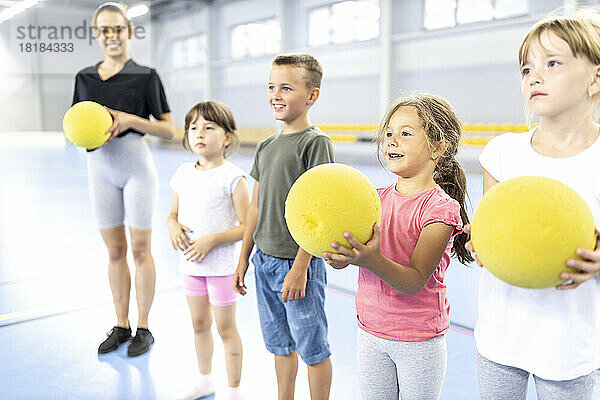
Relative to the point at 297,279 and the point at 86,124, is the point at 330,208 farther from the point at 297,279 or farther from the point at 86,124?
the point at 86,124

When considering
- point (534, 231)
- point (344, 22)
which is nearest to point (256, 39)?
point (344, 22)

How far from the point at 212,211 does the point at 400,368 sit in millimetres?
1066

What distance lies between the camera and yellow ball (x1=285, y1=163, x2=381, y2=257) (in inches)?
44.5

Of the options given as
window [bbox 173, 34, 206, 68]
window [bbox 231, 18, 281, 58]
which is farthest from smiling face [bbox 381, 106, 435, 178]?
window [bbox 173, 34, 206, 68]

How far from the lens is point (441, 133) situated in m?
1.45

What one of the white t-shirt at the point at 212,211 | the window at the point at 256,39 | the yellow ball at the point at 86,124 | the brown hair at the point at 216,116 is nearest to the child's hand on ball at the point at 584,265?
the white t-shirt at the point at 212,211

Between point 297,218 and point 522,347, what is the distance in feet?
2.05

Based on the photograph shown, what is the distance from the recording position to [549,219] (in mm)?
974

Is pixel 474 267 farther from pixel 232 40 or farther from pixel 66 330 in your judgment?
pixel 232 40

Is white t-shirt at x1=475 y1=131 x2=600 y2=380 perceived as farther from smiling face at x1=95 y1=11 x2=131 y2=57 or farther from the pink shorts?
smiling face at x1=95 y1=11 x2=131 y2=57

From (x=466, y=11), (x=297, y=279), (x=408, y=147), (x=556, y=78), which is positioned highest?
(x=466, y=11)

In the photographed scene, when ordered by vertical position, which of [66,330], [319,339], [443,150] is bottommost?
[66,330]

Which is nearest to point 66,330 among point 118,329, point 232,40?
point 118,329

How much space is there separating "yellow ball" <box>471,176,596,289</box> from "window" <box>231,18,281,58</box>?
14.6 metres
